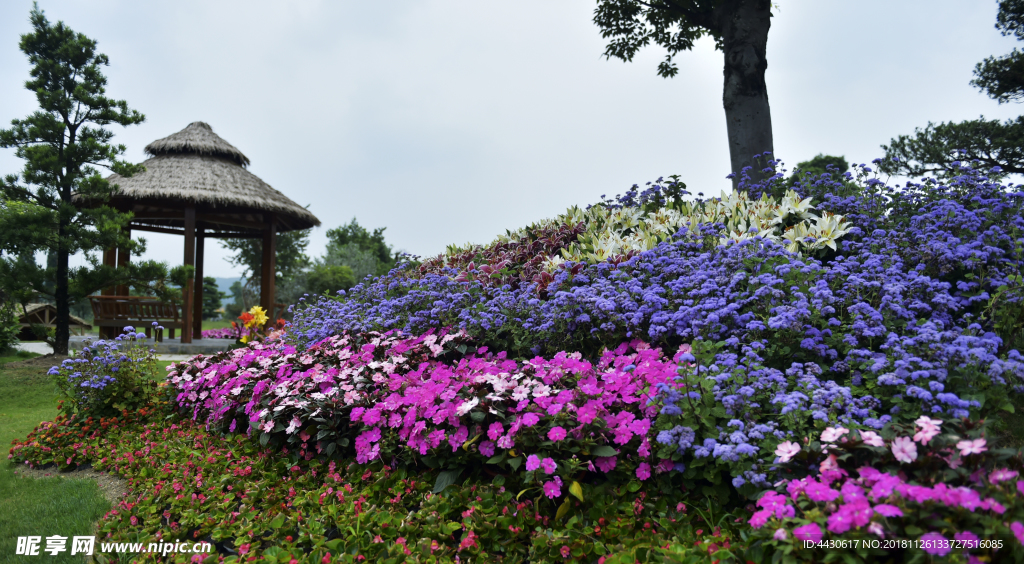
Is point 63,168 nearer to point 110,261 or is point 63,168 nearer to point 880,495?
point 110,261

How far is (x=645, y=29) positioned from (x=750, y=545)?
884 cm

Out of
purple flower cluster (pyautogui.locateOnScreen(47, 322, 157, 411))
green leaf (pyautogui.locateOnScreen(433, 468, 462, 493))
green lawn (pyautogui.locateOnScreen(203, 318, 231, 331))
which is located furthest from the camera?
green lawn (pyautogui.locateOnScreen(203, 318, 231, 331))

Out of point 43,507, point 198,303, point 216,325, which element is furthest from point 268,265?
point 216,325

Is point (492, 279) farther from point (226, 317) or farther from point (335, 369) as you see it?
point (226, 317)

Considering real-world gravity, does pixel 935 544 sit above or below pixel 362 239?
below

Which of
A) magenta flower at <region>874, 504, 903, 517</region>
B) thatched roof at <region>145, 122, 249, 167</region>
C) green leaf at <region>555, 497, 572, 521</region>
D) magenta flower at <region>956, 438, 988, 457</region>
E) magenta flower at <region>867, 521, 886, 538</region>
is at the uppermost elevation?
thatched roof at <region>145, 122, 249, 167</region>

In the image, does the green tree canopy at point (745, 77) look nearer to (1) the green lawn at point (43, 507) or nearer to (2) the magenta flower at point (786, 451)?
(2) the magenta flower at point (786, 451)

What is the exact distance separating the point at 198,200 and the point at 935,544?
12.2 metres

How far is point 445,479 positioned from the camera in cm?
264

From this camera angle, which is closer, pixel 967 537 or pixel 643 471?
pixel 967 537

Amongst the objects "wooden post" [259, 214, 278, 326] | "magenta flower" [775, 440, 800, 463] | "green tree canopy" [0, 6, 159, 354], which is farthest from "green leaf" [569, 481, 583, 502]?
"wooden post" [259, 214, 278, 326]

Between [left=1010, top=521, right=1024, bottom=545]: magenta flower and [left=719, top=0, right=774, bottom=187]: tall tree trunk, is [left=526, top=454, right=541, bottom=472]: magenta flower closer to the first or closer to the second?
[left=1010, top=521, right=1024, bottom=545]: magenta flower

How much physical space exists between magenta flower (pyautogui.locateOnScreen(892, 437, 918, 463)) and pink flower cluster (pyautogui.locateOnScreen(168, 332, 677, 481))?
2.90ft

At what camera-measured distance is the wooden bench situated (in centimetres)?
1101
